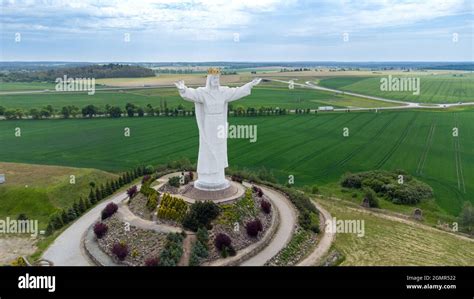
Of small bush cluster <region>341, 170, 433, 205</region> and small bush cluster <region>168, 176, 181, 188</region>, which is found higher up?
small bush cluster <region>168, 176, 181, 188</region>

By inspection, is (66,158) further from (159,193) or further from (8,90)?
(8,90)

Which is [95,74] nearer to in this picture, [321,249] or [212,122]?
[212,122]

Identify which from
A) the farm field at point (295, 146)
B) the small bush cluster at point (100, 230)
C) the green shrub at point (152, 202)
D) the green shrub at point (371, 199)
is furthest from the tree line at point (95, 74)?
the small bush cluster at point (100, 230)

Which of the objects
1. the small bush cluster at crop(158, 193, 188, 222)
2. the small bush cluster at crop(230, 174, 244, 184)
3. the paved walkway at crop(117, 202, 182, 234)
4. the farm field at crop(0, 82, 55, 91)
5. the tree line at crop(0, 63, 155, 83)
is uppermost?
the tree line at crop(0, 63, 155, 83)

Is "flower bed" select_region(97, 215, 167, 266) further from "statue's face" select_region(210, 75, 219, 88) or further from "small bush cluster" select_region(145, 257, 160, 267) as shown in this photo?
"statue's face" select_region(210, 75, 219, 88)

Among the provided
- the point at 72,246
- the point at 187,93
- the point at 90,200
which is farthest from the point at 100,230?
the point at 187,93

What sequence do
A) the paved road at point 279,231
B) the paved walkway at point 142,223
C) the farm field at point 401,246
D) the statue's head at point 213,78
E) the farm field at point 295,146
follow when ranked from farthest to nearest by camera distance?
the farm field at point 295,146, the statue's head at point 213,78, the paved walkway at point 142,223, the farm field at point 401,246, the paved road at point 279,231

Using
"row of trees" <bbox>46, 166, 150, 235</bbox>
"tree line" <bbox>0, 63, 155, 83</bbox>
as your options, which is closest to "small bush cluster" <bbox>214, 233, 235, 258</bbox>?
"row of trees" <bbox>46, 166, 150, 235</bbox>

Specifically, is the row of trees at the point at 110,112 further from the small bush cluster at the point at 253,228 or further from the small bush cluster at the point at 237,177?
the small bush cluster at the point at 253,228
